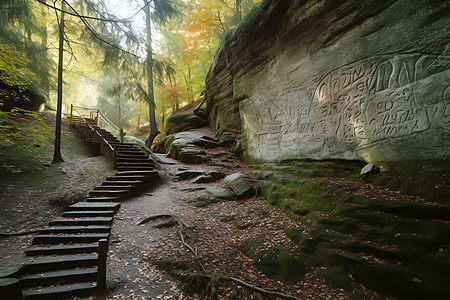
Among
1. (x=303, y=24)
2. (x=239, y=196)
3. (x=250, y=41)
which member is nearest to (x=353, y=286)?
(x=239, y=196)

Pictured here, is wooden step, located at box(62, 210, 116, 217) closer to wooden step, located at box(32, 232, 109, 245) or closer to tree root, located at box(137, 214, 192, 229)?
wooden step, located at box(32, 232, 109, 245)

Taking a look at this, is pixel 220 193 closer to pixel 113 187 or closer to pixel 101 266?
pixel 113 187

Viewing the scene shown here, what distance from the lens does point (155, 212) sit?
6273 millimetres

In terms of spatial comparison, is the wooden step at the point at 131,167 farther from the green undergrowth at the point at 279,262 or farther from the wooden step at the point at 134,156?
the green undergrowth at the point at 279,262

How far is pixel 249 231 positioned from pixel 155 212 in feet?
10.6

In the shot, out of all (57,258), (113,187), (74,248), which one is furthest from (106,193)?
(57,258)

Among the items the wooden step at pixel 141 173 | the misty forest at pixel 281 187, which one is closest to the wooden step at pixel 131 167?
the misty forest at pixel 281 187

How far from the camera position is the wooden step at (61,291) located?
10.2 ft

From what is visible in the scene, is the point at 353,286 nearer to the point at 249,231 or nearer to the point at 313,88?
the point at 249,231

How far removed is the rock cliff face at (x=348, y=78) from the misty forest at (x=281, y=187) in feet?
0.12

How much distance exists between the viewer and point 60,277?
3.49 metres

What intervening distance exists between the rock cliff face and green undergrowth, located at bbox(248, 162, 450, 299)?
63.8 inches

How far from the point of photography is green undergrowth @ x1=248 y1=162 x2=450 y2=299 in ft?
9.30

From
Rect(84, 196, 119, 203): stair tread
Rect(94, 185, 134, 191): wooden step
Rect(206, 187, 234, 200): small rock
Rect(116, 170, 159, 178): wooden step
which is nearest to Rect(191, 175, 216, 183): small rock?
Rect(206, 187, 234, 200): small rock
